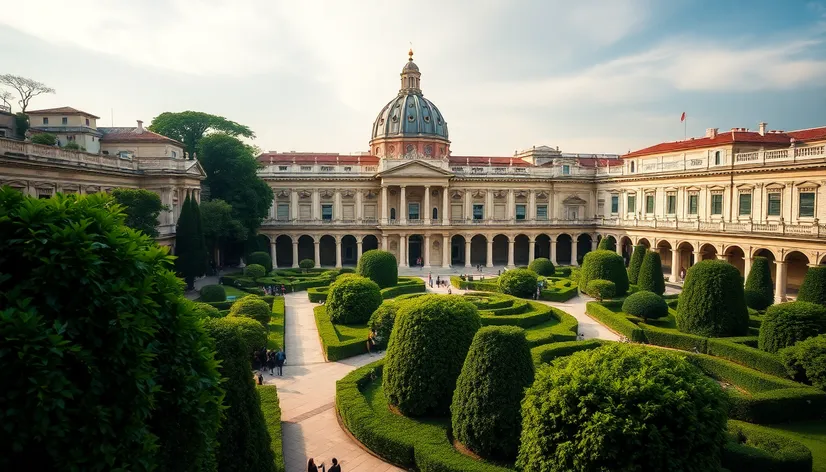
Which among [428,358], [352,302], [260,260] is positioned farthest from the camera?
[260,260]

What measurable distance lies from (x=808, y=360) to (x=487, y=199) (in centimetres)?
4338

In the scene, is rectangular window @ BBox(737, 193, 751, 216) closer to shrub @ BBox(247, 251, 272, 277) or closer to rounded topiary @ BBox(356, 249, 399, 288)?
rounded topiary @ BBox(356, 249, 399, 288)

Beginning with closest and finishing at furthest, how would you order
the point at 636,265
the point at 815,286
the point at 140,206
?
the point at 815,286 < the point at 140,206 < the point at 636,265

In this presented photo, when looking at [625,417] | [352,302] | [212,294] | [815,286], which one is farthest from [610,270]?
[625,417]

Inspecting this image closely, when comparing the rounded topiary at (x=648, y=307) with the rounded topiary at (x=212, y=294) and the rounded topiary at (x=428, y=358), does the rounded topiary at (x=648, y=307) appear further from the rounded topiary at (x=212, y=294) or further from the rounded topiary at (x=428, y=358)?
the rounded topiary at (x=212, y=294)

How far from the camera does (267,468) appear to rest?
413 inches

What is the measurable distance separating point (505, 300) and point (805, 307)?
16.0 m

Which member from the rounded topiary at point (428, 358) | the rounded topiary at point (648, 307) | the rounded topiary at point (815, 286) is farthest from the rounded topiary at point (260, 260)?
the rounded topiary at point (815, 286)

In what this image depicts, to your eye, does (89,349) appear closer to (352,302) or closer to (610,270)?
(352,302)

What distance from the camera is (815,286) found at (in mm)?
26125

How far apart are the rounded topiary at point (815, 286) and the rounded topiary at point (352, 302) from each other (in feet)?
72.3

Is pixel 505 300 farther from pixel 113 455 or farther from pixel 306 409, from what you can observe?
pixel 113 455

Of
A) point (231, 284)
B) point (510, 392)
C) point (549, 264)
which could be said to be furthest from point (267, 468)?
point (549, 264)

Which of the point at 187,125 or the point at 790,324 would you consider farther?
the point at 187,125
